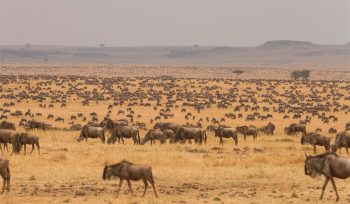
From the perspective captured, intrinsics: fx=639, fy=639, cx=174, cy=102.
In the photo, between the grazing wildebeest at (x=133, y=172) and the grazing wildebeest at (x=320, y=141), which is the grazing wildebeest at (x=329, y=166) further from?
the grazing wildebeest at (x=320, y=141)

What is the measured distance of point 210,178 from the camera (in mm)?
23656

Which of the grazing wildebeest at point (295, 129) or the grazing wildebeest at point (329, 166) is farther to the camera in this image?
the grazing wildebeest at point (295, 129)

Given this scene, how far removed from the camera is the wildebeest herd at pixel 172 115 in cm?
2970

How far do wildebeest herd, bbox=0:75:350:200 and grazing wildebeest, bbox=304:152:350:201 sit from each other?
0.03m

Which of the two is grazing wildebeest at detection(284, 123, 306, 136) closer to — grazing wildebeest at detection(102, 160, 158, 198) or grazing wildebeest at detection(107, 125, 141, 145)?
grazing wildebeest at detection(107, 125, 141, 145)

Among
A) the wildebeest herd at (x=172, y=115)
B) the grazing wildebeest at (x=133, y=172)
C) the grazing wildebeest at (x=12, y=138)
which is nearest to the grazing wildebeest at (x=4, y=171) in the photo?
the wildebeest herd at (x=172, y=115)

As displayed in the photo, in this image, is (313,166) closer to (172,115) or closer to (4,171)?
(4,171)

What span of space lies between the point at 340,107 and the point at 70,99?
31.4m

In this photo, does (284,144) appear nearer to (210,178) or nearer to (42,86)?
(210,178)

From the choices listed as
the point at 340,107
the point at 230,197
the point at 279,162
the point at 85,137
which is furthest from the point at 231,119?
the point at 230,197

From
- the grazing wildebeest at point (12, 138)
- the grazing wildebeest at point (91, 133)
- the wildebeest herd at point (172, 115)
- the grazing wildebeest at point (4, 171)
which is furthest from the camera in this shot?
the grazing wildebeest at point (91, 133)

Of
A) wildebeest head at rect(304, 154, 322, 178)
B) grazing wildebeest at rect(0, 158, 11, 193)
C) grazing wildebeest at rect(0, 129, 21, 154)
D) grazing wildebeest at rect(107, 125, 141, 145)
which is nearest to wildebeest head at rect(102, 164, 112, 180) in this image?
grazing wildebeest at rect(0, 158, 11, 193)

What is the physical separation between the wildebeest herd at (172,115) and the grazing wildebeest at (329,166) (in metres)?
0.03

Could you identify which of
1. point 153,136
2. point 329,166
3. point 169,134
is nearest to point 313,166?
point 329,166
